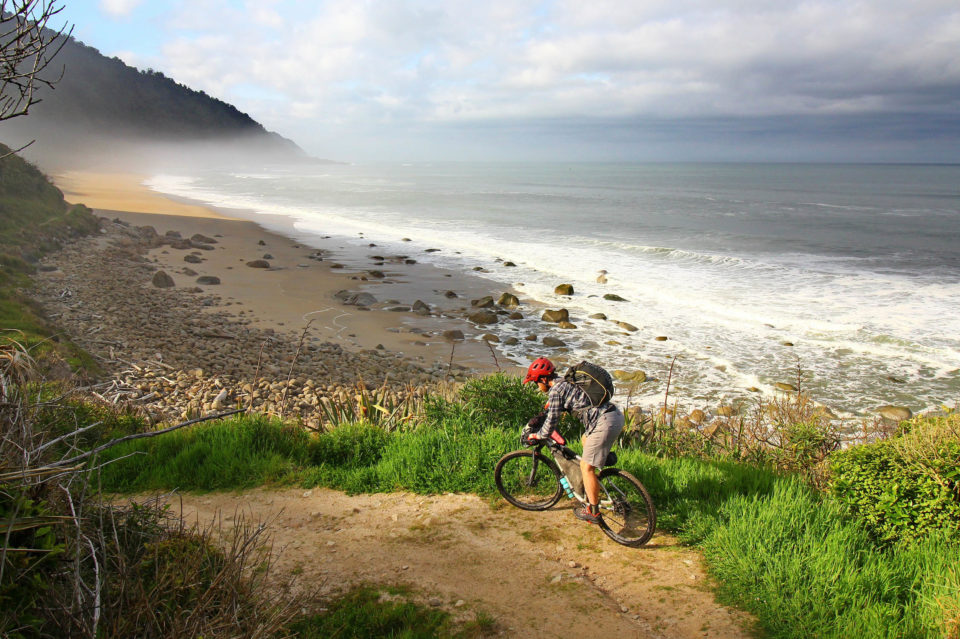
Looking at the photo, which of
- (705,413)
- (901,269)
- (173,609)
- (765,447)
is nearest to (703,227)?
(901,269)

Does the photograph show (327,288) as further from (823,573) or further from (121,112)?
(121,112)

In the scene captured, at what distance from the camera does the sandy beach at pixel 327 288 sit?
15117mm

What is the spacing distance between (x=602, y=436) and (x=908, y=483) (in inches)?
90.3

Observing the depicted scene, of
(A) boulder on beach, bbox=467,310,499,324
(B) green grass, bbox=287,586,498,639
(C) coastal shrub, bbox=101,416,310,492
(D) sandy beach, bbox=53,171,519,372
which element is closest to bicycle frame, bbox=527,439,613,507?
(B) green grass, bbox=287,586,498,639

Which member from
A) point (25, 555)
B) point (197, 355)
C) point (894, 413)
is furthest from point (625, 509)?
point (197, 355)

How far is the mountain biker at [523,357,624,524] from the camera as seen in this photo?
203 inches

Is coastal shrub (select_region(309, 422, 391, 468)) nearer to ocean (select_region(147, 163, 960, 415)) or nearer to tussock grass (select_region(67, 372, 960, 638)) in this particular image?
tussock grass (select_region(67, 372, 960, 638))

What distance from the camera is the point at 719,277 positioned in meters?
24.0

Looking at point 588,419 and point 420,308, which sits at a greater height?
point 588,419

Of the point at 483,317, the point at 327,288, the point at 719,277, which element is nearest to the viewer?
the point at 483,317

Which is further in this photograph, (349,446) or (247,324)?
(247,324)

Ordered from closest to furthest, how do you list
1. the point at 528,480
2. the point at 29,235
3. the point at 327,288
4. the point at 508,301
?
1. the point at 528,480
2. the point at 508,301
3. the point at 327,288
4. the point at 29,235

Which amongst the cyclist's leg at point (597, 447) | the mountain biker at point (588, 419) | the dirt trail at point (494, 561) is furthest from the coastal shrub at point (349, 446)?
the cyclist's leg at point (597, 447)

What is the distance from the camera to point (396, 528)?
223 inches
